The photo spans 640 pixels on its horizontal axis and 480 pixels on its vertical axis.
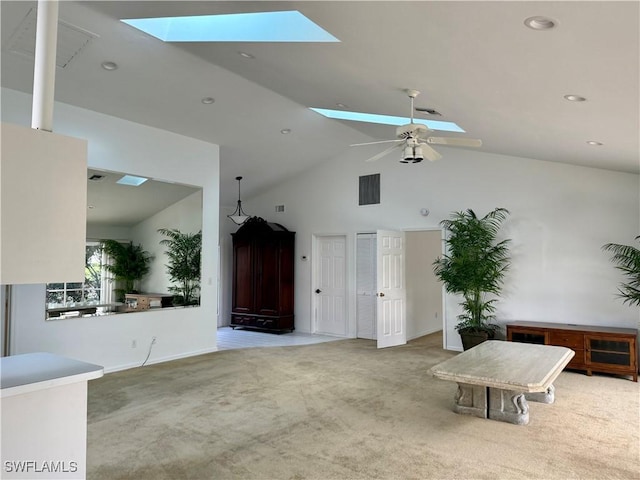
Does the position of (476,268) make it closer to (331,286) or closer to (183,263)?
(331,286)

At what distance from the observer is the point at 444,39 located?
8.04ft

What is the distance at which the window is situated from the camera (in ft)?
15.4

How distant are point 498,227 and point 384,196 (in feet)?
6.62

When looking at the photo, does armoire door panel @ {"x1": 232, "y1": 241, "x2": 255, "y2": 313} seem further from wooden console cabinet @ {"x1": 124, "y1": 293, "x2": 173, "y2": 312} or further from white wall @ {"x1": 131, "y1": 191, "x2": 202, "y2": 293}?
wooden console cabinet @ {"x1": 124, "y1": 293, "x2": 173, "y2": 312}

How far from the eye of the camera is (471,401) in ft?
12.6

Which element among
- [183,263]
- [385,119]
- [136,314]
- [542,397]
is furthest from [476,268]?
[136,314]

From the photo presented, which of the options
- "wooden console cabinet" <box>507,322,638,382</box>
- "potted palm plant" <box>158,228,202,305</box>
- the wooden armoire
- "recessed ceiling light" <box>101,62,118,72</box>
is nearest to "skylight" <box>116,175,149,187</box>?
"potted palm plant" <box>158,228,202,305</box>

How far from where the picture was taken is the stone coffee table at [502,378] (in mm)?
3270

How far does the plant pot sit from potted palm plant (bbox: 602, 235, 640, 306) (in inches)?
69.5

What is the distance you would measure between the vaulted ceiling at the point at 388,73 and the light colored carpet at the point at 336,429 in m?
2.48

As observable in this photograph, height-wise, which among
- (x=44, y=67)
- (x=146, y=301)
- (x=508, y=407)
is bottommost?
(x=508, y=407)

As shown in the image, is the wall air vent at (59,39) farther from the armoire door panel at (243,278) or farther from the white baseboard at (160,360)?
the armoire door panel at (243,278)

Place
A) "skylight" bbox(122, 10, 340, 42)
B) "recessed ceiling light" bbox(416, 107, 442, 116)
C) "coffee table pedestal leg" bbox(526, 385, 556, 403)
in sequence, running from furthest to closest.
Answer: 1. "recessed ceiling light" bbox(416, 107, 442, 116)
2. "coffee table pedestal leg" bbox(526, 385, 556, 403)
3. "skylight" bbox(122, 10, 340, 42)

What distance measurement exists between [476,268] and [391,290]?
1569 millimetres
